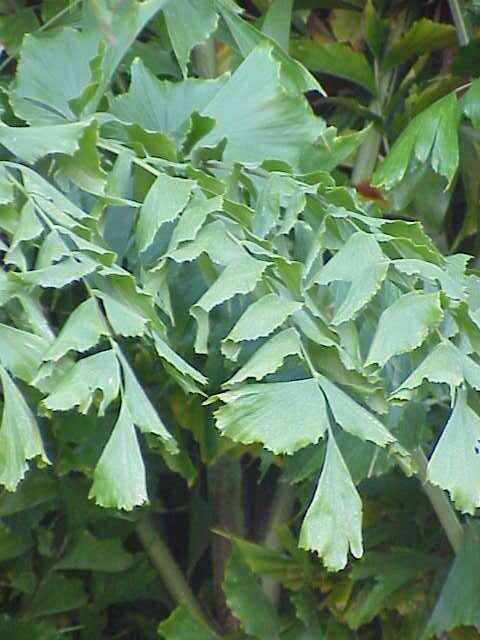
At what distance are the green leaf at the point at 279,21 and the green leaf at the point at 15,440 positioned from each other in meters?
0.60

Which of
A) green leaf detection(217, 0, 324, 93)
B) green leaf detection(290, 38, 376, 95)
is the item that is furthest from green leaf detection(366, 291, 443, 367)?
green leaf detection(290, 38, 376, 95)

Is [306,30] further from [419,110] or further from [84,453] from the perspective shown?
[84,453]

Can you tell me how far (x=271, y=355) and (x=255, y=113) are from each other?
25 centimetres

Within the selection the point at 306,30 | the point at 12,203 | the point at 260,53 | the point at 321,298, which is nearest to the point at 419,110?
the point at 306,30

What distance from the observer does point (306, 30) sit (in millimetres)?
1234

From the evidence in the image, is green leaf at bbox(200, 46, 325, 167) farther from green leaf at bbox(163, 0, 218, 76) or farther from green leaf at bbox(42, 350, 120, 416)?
green leaf at bbox(42, 350, 120, 416)

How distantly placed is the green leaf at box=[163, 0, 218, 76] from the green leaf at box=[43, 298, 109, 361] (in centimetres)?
32

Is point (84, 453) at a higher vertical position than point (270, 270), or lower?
lower

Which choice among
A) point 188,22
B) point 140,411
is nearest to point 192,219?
point 140,411

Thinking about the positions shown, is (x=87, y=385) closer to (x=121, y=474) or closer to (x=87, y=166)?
(x=121, y=474)

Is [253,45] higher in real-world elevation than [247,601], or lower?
higher

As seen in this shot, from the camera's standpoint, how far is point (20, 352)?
0.56 metres

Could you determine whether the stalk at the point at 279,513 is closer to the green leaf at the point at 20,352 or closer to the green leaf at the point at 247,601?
the green leaf at the point at 247,601

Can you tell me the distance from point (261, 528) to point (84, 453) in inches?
14.2
